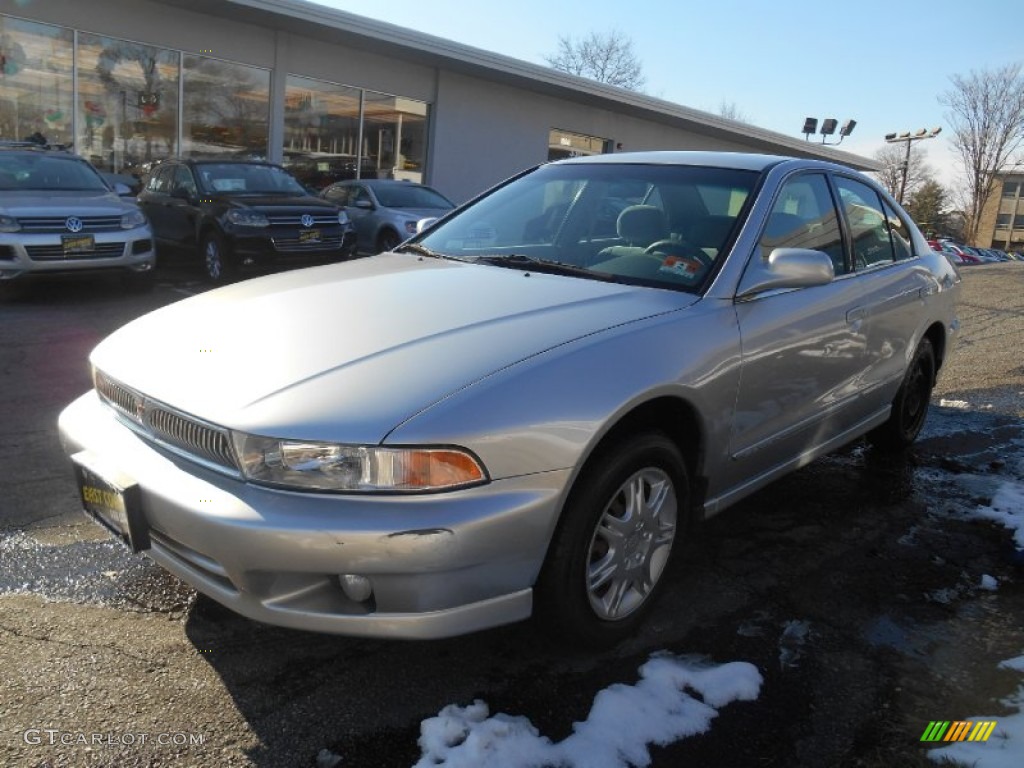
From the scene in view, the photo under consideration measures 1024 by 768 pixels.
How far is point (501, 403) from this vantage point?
7.35 ft

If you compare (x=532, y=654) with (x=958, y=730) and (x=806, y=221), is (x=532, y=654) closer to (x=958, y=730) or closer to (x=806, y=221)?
(x=958, y=730)

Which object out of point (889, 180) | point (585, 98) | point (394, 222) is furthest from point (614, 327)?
point (889, 180)

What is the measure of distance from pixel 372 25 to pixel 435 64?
→ 2.79 m

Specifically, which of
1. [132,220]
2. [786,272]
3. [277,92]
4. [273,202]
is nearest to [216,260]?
[273,202]

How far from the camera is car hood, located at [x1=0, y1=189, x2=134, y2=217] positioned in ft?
26.0

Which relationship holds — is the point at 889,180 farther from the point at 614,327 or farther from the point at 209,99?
the point at 614,327

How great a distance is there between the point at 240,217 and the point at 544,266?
23.9ft

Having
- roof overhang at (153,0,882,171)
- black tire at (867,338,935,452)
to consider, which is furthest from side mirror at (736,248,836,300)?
roof overhang at (153,0,882,171)

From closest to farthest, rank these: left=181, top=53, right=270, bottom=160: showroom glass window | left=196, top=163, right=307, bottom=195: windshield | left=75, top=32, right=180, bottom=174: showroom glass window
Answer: left=196, top=163, right=307, bottom=195: windshield, left=75, top=32, right=180, bottom=174: showroom glass window, left=181, top=53, right=270, bottom=160: showroom glass window

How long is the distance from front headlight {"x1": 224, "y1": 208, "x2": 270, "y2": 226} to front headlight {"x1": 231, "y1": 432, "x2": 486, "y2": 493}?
8.09 meters

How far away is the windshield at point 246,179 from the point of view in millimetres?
10555

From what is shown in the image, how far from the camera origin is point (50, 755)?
213 cm

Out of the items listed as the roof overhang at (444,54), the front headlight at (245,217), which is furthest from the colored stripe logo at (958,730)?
the roof overhang at (444,54)

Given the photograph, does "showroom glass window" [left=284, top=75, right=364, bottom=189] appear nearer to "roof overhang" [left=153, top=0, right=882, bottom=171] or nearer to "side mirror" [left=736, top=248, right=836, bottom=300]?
"roof overhang" [left=153, top=0, right=882, bottom=171]
